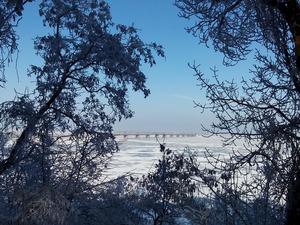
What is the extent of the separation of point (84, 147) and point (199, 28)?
6982mm

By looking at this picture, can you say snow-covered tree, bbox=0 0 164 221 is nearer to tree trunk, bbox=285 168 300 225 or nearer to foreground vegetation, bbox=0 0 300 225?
foreground vegetation, bbox=0 0 300 225

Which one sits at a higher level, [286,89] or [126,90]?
[126,90]

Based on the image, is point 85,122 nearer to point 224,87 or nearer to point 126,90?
point 126,90

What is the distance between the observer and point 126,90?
10.1 m

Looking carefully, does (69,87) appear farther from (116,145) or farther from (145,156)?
(145,156)

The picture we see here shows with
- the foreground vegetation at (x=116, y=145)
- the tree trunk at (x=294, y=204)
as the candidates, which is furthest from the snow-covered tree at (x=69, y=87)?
the tree trunk at (x=294, y=204)

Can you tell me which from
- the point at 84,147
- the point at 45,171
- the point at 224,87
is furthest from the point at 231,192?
the point at 45,171

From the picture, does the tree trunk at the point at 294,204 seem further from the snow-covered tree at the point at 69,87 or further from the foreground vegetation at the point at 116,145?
the snow-covered tree at the point at 69,87

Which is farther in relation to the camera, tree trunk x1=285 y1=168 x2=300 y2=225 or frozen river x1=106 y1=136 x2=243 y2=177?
frozen river x1=106 y1=136 x2=243 y2=177

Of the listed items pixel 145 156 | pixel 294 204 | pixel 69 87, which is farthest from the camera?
pixel 145 156

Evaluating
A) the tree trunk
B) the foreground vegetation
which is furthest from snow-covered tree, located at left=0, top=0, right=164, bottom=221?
the tree trunk

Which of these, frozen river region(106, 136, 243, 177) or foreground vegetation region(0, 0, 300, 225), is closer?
foreground vegetation region(0, 0, 300, 225)

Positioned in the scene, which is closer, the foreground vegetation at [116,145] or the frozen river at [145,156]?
the foreground vegetation at [116,145]

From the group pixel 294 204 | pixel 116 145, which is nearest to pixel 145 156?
pixel 116 145
